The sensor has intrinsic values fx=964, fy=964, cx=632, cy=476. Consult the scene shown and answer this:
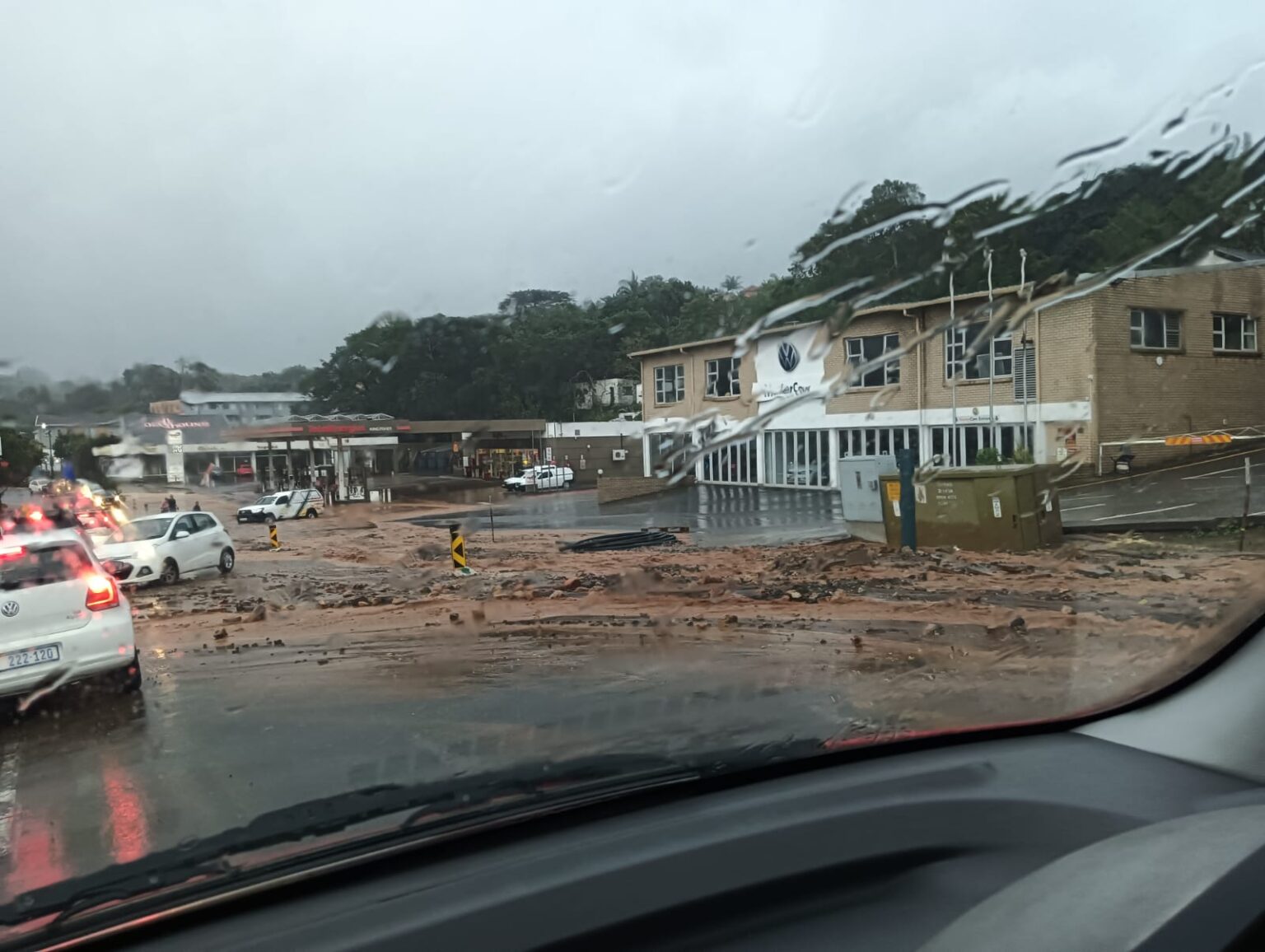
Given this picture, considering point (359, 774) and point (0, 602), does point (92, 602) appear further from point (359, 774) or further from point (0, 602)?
point (359, 774)

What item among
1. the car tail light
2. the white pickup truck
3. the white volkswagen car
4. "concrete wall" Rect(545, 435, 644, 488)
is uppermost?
"concrete wall" Rect(545, 435, 644, 488)

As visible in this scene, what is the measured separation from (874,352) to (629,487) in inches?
63.2

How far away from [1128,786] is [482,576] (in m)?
3.91

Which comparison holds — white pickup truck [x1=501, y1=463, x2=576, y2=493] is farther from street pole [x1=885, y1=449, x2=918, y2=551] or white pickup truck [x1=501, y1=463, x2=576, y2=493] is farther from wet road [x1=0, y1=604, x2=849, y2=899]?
street pole [x1=885, y1=449, x2=918, y2=551]

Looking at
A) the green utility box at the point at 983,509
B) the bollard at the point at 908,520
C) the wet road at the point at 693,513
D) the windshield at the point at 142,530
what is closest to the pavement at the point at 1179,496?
the green utility box at the point at 983,509

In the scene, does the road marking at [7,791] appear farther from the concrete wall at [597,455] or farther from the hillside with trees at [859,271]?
the concrete wall at [597,455]

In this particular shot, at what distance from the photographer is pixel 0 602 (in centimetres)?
307

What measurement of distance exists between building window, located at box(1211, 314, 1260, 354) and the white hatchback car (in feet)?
15.7

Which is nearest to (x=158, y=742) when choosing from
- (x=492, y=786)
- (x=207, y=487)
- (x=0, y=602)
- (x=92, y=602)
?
(x=92, y=602)

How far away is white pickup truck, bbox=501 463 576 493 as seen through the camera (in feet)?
15.5

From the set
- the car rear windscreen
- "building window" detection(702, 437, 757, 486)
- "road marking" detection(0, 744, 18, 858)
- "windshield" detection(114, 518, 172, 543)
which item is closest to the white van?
"windshield" detection(114, 518, 172, 543)

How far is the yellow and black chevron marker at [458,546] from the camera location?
537 cm

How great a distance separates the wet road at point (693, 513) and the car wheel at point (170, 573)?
1.10m

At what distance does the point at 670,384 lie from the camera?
4461 mm
